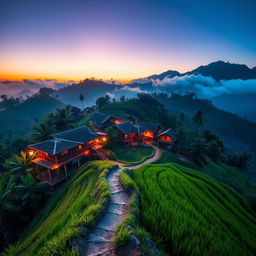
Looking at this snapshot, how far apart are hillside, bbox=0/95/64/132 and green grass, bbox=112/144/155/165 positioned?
107 meters

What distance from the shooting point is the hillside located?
12481 cm

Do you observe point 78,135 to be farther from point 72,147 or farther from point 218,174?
point 218,174

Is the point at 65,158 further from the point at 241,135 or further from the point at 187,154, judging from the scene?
the point at 241,135

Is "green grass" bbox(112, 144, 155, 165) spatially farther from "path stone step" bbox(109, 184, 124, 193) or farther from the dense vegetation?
"path stone step" bbox(109, 184, 124, 193)

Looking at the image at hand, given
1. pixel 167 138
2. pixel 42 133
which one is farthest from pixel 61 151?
pixel 167 138

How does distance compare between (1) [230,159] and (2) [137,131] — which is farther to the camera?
(1) [230,159]

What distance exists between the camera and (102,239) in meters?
8.83

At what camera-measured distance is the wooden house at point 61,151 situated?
28.2 metres

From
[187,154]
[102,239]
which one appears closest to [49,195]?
[102,239]

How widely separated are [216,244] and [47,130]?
1530 inches

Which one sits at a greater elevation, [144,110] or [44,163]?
[44,163]

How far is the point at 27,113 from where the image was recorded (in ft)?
475

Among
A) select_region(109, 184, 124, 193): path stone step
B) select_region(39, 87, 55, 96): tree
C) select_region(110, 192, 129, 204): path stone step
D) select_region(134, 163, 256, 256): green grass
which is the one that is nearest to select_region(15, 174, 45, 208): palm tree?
select_region(109, 184, 124, 193): path stone step

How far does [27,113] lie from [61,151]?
483 ft
